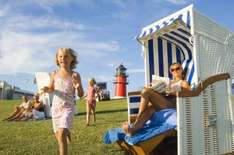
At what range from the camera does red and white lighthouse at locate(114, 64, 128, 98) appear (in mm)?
51428

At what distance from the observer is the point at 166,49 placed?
9.51 meters

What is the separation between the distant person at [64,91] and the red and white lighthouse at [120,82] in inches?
1767

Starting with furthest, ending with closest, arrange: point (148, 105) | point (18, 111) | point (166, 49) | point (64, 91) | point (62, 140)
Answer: point (18, 111) → point (166, 49) → point (148, 105) → point (64, 91) → point (62, 140)

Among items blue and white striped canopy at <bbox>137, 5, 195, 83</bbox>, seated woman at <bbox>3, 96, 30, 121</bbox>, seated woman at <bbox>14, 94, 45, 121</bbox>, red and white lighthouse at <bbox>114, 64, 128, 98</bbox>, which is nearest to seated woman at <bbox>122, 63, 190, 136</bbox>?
blue and white striped canopy at <bbox>137, 5, 195, 83</bbox>

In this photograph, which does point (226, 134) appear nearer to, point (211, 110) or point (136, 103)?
point (211, 110)

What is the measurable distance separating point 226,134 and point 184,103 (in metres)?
1.05

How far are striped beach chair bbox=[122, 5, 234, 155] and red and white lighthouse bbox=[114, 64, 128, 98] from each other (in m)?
43.1

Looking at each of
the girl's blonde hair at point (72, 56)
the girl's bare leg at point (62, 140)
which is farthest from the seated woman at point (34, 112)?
the girl's bare leg at point (62, 140)

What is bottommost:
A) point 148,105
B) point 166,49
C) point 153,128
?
point 153,128

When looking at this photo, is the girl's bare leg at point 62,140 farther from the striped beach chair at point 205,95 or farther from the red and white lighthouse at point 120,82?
the red and white lighthouse at point 120,82

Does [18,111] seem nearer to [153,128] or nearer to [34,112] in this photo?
[34,112]

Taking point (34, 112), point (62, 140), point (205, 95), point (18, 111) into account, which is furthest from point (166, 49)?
point (18, 111)

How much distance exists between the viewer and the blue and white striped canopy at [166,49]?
8.68m

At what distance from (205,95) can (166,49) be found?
10.1 feet
